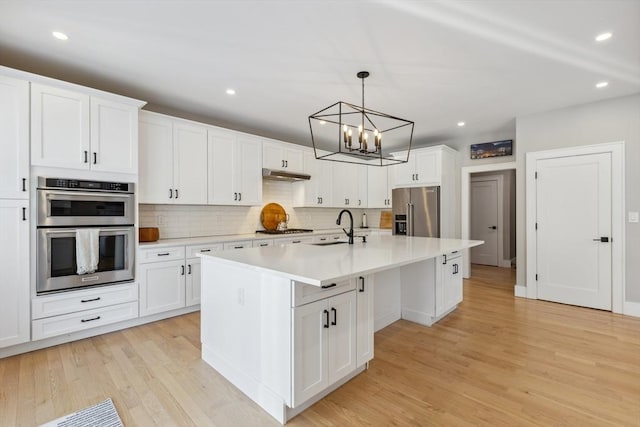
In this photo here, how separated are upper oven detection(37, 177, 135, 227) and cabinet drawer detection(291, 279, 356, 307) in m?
2.39

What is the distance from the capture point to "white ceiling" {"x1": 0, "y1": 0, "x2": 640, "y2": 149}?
6.73 feet

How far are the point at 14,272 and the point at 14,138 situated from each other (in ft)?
3.71

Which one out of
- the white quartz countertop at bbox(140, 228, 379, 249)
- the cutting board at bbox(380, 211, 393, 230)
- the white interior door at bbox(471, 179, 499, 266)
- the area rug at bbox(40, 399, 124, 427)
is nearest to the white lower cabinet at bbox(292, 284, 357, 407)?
the area rug at bbox(40, 399, 124, 427)

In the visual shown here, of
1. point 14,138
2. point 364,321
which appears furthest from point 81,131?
point 364,321

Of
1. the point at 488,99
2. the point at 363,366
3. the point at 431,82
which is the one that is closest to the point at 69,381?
the point at 363,366

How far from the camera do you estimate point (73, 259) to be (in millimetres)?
2814

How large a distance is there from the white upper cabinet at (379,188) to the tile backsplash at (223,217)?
923 mm

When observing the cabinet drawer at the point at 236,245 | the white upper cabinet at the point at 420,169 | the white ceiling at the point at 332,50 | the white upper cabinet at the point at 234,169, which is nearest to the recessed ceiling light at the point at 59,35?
the white ceiling at the point at 332,50

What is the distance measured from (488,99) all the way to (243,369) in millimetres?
3929

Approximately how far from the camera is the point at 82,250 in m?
2.83

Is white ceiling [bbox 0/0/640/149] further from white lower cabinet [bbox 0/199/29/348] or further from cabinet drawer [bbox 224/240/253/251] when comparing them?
cabinet drawer [bbox 224/240/253/251]

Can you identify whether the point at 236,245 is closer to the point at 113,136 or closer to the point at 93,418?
the point at 113,136

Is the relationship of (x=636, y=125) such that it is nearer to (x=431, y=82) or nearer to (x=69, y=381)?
(x=431, y=82)

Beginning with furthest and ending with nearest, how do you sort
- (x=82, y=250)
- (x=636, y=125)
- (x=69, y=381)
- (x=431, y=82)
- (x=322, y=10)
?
1. (x=636, y=125)
2. (x=431, y=82)
3. (x=82, y=250)
4. (x=69, y=381)
5. (x=322, y=10)
